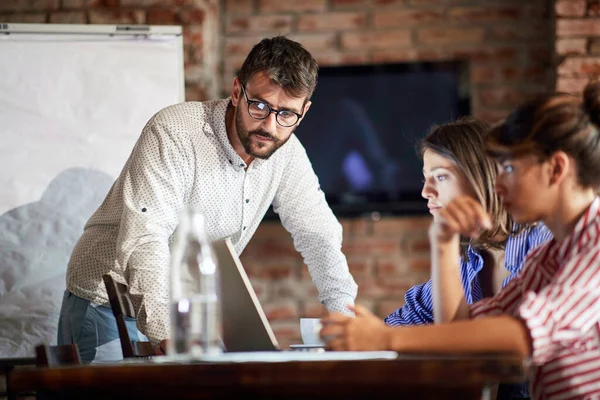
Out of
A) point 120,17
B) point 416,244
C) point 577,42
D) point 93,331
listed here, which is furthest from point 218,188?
point 577,42

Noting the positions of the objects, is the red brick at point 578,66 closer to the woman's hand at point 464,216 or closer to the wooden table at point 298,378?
the woman's hand at point 464,216

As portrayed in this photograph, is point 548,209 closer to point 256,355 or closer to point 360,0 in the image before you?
point 256,355

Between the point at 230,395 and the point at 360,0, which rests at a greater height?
the point at 360,0

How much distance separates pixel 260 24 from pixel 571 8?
1.19 m

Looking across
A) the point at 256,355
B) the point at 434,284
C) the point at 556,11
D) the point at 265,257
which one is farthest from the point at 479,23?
the point at 256,355

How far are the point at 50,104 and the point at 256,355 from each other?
6.81 feet

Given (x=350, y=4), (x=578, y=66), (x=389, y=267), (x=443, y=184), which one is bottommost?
(x=389, y=267)

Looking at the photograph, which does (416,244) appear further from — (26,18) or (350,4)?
(26,18)

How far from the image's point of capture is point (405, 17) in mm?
3207

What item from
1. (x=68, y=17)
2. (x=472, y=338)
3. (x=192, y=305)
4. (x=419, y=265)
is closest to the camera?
(x=472, y=338)

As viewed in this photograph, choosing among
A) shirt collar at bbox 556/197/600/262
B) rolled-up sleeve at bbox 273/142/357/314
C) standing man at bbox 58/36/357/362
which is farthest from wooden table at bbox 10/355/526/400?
rolled-up sleeve at bbox 273/142/357/314

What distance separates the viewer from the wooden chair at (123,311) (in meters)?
1.62

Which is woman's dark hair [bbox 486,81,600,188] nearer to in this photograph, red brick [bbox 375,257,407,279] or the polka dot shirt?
the polka dot shirt

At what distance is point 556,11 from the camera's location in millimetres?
2916
